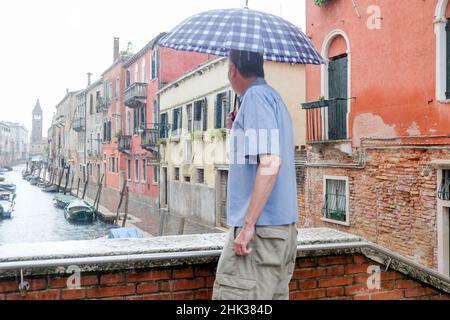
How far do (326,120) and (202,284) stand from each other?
838 centimetres

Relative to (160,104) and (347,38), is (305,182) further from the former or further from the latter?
(160,104)

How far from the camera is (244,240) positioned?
1771 mm

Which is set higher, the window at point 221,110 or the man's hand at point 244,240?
the window at point 221,110

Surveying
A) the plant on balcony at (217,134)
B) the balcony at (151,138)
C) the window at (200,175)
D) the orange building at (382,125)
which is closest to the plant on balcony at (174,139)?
the balcony at (151,138)

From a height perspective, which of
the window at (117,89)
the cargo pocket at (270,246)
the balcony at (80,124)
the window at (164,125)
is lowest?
the cargo pocket at (270,246)

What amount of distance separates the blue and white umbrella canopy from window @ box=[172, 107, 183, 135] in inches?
716

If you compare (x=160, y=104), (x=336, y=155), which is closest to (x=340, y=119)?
(x=336, y=155)

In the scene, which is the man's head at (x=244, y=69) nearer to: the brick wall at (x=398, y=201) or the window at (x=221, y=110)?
the brick wall at (x=398, y=201)

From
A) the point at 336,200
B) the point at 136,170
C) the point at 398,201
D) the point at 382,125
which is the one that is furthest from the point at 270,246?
the point at 136,170

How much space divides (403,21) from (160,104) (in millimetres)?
16906

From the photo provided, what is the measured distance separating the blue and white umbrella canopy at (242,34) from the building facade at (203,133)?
11198 mm

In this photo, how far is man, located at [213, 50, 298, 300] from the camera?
1.75 m

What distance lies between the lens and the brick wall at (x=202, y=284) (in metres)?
2.20
